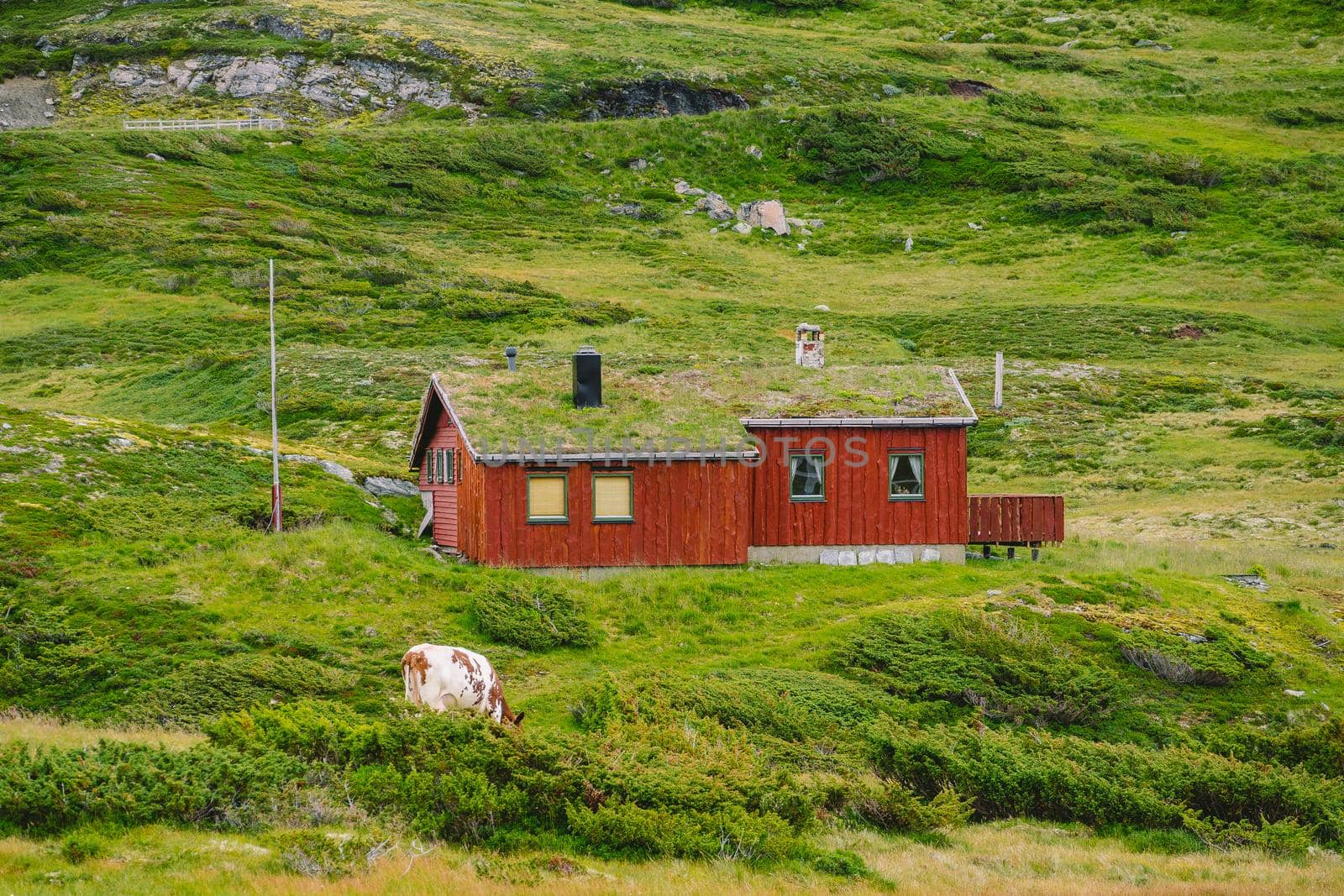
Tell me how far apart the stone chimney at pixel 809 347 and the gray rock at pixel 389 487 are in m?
11.8

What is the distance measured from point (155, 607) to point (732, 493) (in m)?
13.4

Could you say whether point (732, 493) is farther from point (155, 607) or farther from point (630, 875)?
point (630, 875)

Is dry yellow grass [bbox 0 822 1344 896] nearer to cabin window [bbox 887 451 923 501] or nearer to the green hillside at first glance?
the green hillside

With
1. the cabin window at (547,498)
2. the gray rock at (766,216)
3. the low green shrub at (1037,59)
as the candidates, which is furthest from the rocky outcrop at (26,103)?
the cabin window at (547,498)

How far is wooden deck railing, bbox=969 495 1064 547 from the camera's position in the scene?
109 ft

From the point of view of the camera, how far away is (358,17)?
120 m

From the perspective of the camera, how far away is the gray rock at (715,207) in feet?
292

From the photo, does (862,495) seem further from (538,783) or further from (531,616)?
(538,783)

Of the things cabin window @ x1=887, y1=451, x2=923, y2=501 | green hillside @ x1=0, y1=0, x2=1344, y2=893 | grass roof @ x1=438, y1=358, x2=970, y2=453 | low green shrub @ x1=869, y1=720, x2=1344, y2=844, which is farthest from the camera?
cabin window @ x1=887, y1=451, x2=923, y2=501

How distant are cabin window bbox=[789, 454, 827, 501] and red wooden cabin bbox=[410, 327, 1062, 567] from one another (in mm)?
30

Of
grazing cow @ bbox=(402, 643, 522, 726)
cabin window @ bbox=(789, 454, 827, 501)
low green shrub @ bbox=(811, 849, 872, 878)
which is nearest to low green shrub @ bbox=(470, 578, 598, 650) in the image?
grazing cow @ bbox=(402, 643, 522, 726)

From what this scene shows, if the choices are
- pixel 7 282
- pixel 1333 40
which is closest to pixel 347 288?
pixel 7 282

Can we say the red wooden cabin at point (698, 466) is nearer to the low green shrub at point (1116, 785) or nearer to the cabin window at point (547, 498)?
the cabin window at point (547, 498)

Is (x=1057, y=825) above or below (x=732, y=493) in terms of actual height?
below
